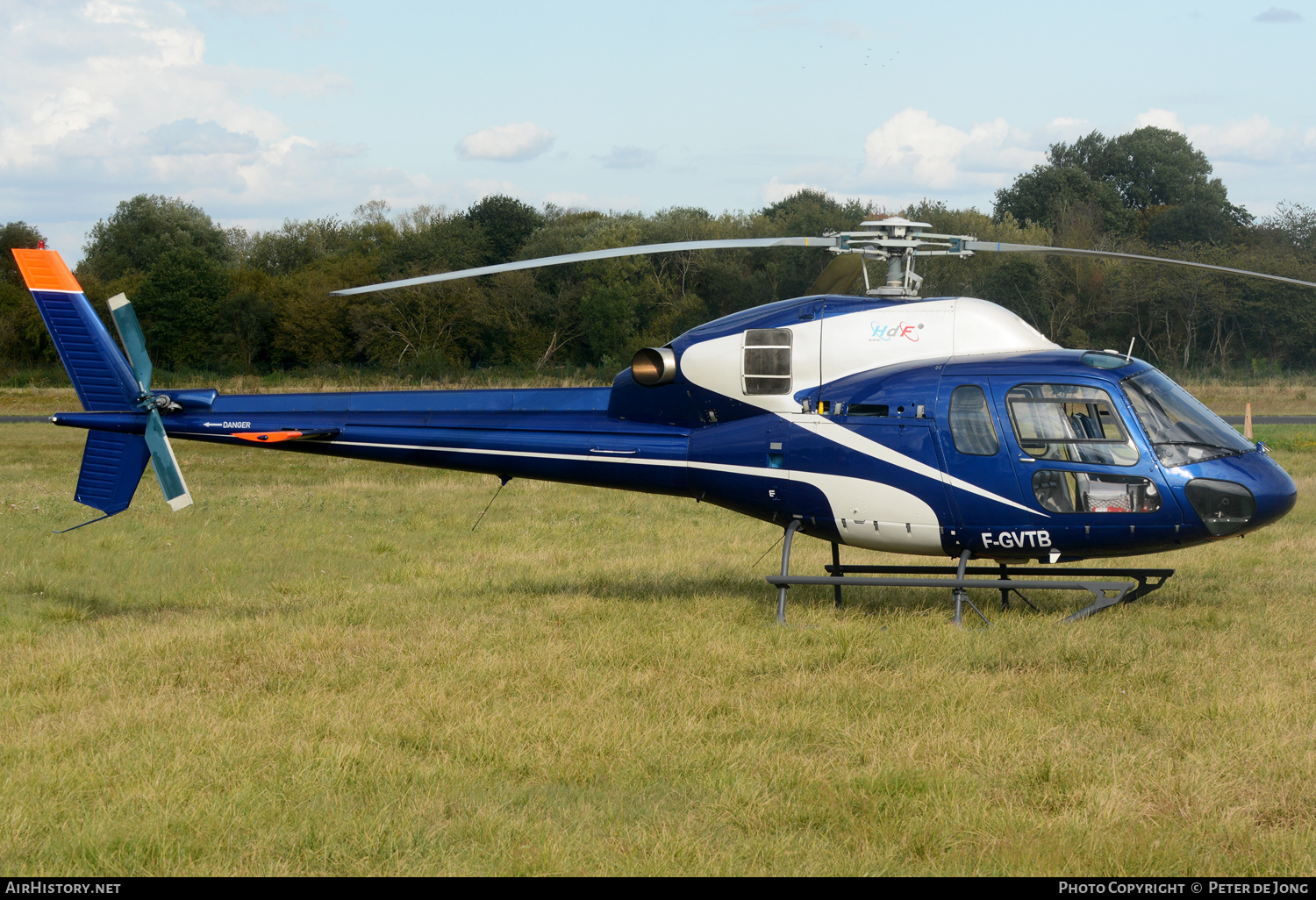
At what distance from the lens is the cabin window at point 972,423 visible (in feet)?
31.4

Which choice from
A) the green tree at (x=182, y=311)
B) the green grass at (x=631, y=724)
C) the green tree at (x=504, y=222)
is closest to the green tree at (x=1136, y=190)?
the green tree at (x=504, y=222)

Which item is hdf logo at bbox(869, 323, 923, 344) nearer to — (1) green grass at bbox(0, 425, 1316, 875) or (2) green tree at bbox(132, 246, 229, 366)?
(1) green grass at bbox(0, 425, 1316, 875)

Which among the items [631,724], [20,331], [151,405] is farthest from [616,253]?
[20,331]

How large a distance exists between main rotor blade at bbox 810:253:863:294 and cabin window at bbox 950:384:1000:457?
5.72 ft

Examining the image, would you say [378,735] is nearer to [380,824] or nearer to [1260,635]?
[380,824]

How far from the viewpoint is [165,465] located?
34.3 ft

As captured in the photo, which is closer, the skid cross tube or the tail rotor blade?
the skid cross tube

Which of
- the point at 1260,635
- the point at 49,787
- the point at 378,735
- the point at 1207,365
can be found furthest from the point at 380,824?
the point at 1207,365

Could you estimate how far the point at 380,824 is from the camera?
555cm

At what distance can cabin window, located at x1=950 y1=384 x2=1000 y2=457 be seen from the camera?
377 inches

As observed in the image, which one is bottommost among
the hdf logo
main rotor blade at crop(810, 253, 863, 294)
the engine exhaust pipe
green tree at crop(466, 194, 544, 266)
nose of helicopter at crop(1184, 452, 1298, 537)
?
nose of helicopter at crop(1184, 452, 1298, 537)

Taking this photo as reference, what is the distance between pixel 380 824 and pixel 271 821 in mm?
614

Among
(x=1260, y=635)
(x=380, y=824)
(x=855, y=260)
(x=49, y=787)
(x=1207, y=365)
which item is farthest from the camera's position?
(x=1207, y=365)

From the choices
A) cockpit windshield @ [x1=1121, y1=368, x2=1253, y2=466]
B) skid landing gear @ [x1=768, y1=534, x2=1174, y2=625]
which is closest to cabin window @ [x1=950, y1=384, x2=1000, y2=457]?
skid landing gear @ [x1=768, y1=534, x2=1174, y2=625]
